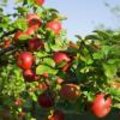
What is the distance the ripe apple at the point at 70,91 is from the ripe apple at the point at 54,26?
1.23 ft

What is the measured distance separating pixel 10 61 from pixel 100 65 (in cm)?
89

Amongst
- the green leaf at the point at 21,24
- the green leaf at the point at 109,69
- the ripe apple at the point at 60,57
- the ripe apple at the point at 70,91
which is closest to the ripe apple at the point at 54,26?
the green leaf at the point at 21,24

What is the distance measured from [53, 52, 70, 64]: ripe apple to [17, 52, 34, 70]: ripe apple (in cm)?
14

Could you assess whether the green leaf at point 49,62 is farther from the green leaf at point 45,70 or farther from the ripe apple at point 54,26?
the ripe apple at point 54,26

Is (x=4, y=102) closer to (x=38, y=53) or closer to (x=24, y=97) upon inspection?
(x=24, y=97)

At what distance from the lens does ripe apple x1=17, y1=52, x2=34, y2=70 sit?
91.6 inches

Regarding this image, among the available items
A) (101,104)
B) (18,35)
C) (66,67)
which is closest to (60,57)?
(66,67)

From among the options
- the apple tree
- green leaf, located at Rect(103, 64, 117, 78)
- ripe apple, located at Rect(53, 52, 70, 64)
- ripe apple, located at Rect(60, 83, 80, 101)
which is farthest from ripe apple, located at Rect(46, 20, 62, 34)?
green leaf, located at Rect(103, 64, 117, 78)

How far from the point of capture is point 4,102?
365 centimetres

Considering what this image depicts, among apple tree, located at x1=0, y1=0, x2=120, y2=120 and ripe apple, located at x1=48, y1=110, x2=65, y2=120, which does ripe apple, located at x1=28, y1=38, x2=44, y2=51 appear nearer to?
apple tree, located at x1=0, y1=0, x2=120, y2=120

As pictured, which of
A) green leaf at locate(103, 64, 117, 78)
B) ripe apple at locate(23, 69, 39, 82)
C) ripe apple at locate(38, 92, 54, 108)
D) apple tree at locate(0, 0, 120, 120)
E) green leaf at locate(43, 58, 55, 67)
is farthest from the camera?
ripe apple at locate(38, 92, 54, 108)

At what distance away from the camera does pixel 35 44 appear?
7.95 feet

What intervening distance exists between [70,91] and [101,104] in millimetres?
149

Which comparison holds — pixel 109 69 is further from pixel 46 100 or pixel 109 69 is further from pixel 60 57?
pixel 46 100
